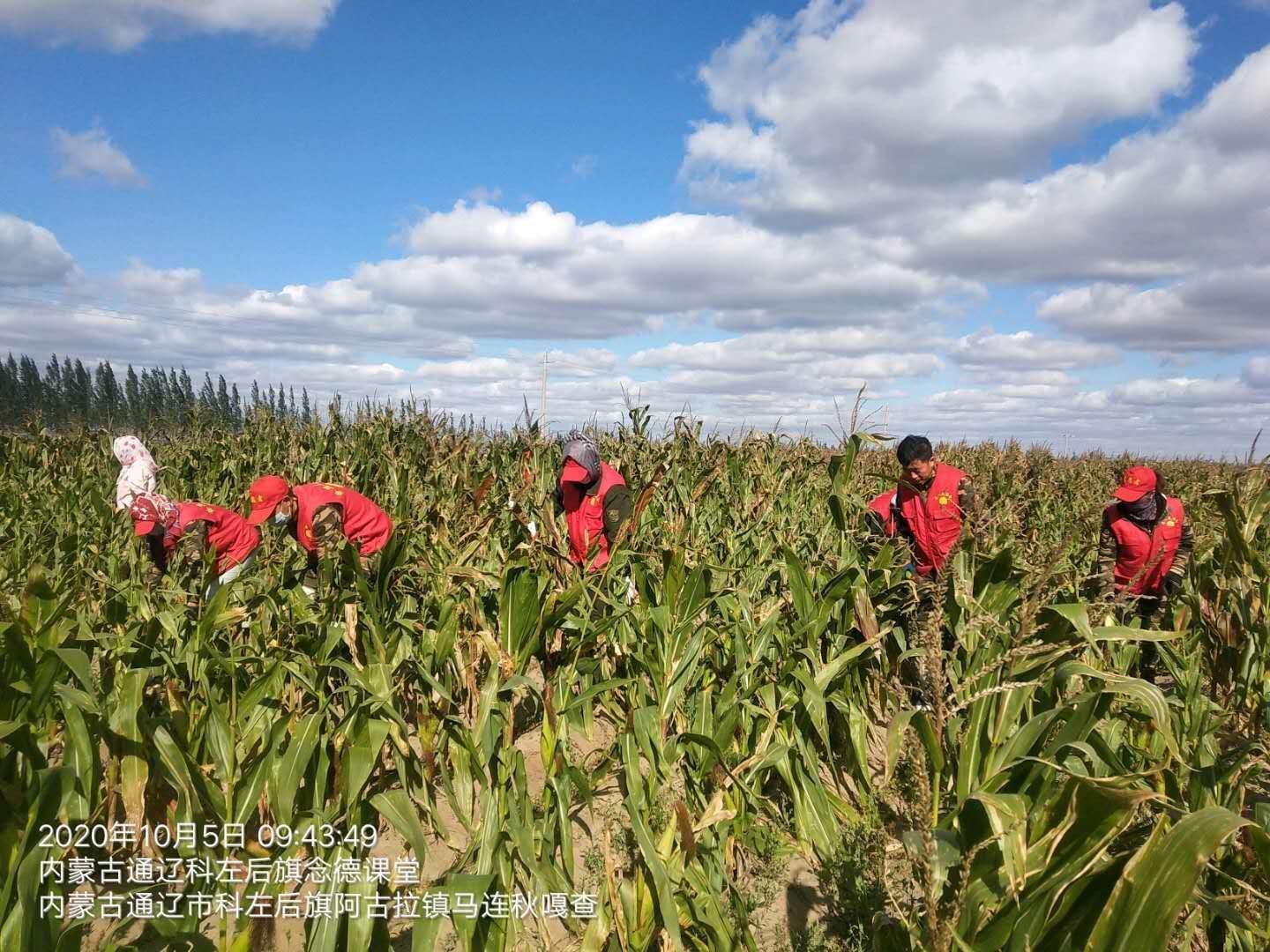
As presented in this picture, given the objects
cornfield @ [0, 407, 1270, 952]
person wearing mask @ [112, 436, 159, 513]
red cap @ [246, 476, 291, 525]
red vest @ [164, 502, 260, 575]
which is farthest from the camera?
person wearing mask @ [112, 436, 159, 513]

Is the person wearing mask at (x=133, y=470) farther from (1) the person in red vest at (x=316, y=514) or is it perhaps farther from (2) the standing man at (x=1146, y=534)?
(2) the standing man at (x=1146, y=534)

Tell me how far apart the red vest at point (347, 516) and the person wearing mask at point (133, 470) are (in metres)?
1.54

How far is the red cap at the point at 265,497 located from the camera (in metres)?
4.54

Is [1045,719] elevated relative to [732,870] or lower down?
elevated

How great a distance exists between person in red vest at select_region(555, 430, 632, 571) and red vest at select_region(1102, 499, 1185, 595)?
3.48m

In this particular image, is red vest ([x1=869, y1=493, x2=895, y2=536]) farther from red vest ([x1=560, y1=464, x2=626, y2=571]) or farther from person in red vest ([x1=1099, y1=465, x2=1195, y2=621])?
Answer: red vest ([x1=560, y1=464, x2=626, y2=571])

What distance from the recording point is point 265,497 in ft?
15.0

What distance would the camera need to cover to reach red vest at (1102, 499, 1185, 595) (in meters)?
4.81

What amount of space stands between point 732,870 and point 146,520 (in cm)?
412

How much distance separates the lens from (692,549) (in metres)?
4.63

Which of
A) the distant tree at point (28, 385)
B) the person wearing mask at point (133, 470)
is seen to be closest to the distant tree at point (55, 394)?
the distant tree at point (28, 385)

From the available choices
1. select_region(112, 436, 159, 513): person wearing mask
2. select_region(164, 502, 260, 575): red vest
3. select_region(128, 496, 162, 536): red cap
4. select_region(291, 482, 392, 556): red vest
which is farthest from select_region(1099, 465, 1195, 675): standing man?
select_region(112, 436, 159, 513): person wearing mask

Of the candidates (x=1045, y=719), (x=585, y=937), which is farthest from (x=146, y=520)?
(x=1045, y=719)

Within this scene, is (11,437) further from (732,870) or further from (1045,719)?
(1045,719)
